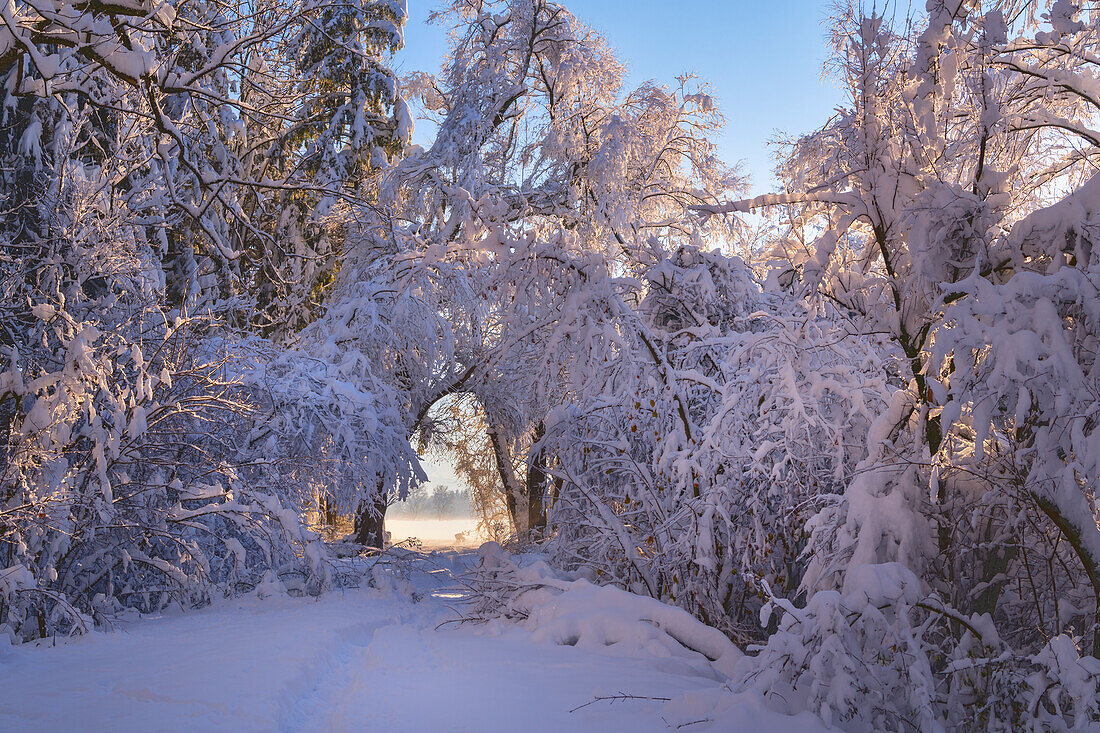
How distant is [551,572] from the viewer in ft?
24.4

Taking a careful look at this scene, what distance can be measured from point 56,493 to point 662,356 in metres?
4.72

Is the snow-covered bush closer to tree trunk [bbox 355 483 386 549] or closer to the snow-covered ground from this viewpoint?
the snow-covered ground

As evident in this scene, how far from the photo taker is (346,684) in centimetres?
455

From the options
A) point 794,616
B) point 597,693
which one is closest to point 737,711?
point 794,616

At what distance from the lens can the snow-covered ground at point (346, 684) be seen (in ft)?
11.6

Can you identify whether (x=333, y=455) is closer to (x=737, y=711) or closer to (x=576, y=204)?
(x=576, y=204)

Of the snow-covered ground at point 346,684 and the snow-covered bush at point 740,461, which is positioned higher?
the snow-covered bush at point 740,461

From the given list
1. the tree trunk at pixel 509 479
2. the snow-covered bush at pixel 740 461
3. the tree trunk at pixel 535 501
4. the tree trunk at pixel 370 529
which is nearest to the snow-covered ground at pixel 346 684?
the snow-covered bush at pixel 740 461

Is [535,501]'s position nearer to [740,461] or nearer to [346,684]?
[740,461]

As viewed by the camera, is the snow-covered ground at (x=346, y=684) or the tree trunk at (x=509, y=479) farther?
the tree trunk at (x=509, y=479)

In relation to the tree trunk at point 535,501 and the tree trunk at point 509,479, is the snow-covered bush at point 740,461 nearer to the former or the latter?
the tree trunk at point 535,501

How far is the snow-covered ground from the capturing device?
3.52 meters

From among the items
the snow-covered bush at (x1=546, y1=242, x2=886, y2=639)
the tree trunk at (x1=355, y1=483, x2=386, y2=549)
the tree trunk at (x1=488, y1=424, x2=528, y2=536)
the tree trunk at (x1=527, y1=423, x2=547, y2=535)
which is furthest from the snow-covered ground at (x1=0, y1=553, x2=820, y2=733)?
the tree trunk at (x1=488, y1=424, x2=528, y2=536)

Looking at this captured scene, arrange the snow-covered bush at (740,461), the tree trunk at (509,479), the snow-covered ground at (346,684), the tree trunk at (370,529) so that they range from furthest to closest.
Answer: the tree trunk at (509,479) < the tree trunk at (370,529) < the snow-covered bush at (740,461) < the snow-covered ground at (346,684)
